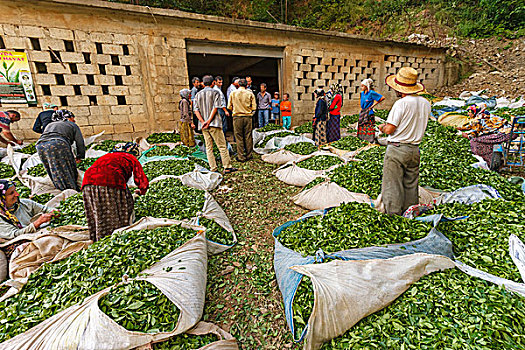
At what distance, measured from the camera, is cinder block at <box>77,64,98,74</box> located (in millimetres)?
6671

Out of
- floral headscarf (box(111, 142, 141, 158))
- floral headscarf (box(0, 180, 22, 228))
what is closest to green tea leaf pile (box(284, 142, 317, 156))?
floral headscarf (box(111, 142, 141, 158))

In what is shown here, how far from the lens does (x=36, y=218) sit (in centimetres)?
324

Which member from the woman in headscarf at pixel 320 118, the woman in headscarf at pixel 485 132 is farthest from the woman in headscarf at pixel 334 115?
the woman in headscarf at pixel 485 132

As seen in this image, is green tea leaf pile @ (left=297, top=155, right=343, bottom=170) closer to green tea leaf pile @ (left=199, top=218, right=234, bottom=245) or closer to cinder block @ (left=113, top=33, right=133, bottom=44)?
green tea leaf pile @ (left=199, top=218, right=234, bottom=245)

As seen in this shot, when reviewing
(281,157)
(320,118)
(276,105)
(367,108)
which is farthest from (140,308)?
(276,105)

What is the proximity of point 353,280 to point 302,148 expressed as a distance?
189 inches

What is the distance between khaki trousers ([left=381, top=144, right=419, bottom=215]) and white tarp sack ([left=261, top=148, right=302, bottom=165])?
3004 mm

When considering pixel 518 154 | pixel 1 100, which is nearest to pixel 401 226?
pixel 518 154

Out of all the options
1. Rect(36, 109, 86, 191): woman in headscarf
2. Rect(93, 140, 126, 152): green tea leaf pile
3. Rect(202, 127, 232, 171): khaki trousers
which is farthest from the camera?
Rect(93, 140, 126, 152): green tea leaf pile

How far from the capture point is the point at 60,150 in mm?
4027

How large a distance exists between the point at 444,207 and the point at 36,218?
5264 mm

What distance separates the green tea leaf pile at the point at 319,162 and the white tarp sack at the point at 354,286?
3.18m

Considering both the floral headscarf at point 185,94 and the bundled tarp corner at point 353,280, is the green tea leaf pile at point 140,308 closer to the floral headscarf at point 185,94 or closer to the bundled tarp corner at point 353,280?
the bundled tarp corner at point 353,280

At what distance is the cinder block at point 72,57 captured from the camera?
6473 millimetres
